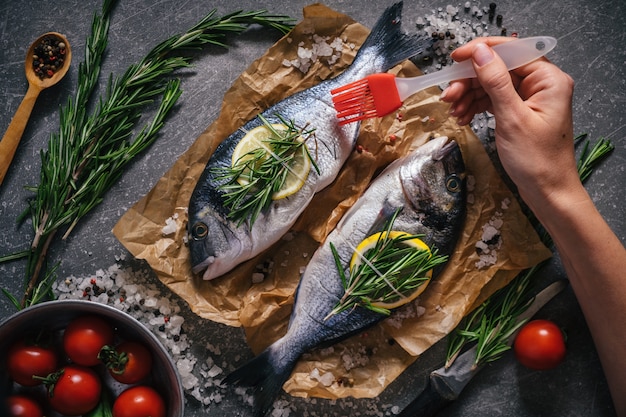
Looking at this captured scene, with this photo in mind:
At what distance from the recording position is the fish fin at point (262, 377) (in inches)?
89.1

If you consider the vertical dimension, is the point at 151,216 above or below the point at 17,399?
above

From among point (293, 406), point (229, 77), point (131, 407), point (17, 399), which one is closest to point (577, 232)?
point (293, 406)

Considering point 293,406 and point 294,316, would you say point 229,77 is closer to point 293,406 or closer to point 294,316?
point 294,316

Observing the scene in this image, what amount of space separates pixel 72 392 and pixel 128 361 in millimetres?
213

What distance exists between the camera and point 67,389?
7.06ft

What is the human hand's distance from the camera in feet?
6.69

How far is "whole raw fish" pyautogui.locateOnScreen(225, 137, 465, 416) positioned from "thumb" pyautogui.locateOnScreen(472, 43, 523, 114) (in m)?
Result: 0.25

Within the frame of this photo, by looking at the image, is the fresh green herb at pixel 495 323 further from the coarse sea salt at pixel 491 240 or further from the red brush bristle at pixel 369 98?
the red brush bristle at pixel 369 98

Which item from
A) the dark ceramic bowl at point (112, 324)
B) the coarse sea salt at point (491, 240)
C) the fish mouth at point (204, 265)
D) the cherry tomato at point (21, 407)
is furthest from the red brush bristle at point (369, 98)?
the cherry tomato at point (21, 407)

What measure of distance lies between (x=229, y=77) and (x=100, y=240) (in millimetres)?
817

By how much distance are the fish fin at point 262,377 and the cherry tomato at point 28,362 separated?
0.63 metres

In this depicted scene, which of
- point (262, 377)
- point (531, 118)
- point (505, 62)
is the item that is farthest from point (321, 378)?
point (505, 62)

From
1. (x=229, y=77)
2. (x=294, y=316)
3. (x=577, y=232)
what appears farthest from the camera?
(x=229, y=77)

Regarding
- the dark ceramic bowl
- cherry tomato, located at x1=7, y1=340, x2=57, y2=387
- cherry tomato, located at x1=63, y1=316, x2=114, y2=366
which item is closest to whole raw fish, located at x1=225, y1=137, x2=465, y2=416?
the dark ceramic bowl
